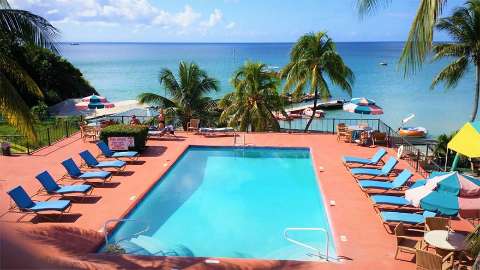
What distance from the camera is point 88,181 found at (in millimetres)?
14266

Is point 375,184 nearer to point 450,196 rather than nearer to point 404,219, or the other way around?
point 404,219

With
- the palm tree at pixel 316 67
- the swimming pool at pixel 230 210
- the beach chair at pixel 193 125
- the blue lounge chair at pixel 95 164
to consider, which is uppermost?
the palm tree at pixel 316 67

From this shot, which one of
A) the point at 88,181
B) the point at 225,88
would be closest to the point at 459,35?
the point at 88,181

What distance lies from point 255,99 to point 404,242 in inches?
586

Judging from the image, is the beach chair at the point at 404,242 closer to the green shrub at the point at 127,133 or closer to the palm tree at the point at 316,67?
the green shrub at the point at 127,133

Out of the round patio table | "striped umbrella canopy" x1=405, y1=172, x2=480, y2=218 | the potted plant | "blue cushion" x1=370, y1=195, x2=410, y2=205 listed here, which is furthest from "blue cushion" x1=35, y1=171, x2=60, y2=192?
the round patio table

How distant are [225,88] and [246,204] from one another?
67150mm

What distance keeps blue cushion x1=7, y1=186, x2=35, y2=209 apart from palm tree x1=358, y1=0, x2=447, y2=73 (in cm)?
928

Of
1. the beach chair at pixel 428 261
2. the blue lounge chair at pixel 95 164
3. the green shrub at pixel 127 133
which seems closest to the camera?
the beach chair at pixel 428 261

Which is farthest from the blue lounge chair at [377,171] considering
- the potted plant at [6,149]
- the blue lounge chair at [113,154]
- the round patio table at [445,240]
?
the potted plant at [6,149]

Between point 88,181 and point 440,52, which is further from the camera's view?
point 440,52

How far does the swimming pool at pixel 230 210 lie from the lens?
1057 cm

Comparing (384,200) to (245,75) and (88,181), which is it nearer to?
(88,181)

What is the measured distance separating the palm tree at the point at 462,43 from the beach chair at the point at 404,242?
14.4 meters
